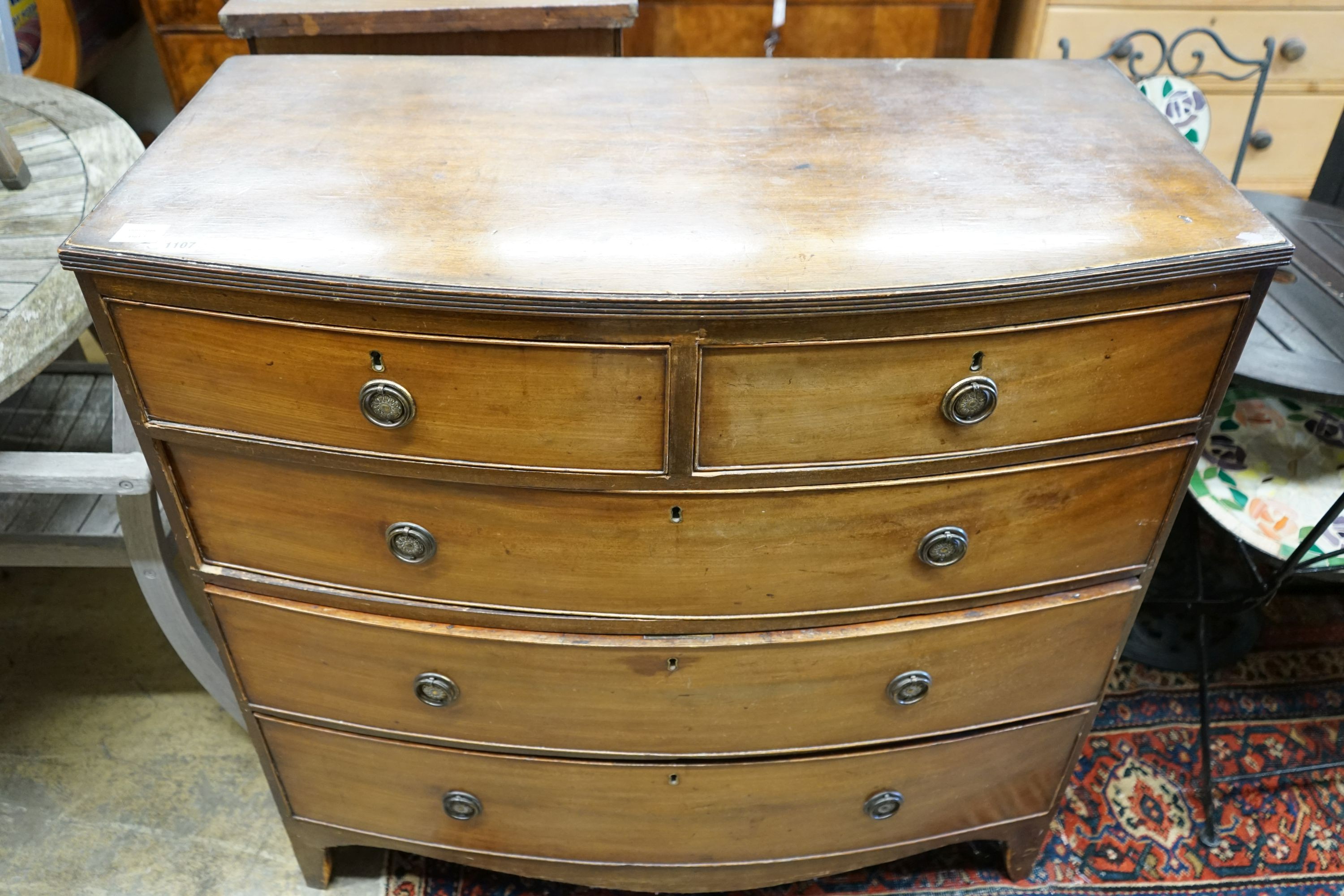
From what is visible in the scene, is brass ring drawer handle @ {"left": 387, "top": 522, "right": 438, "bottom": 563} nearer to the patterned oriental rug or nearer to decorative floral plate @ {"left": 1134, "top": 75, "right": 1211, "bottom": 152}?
the patterned oriental rug

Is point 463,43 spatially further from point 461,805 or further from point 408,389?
point 461,805

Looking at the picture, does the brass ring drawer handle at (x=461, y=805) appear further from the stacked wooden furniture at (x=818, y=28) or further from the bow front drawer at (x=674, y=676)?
the stacked wooden furniture at (x=818, y=28)

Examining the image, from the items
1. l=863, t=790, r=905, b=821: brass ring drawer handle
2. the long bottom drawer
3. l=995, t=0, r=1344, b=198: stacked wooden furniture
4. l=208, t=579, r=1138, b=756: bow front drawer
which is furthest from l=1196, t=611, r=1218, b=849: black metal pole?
l=995, t=0, r=1344, b=198: stacked wooden furniture

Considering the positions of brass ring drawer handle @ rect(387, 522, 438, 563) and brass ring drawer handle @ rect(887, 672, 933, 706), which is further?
brass ring drawer handle @ rect(887, 672, 933, 706)

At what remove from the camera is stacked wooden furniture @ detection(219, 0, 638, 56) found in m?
1.43

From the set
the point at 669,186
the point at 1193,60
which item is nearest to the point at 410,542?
the point at 669,186

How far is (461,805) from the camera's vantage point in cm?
136

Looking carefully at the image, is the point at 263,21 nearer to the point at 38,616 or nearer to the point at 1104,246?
the point at 1104,246

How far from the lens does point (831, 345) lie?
3.02 ft

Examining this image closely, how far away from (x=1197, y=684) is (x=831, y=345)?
140 centimetres

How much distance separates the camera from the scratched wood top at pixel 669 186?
90 centimetres

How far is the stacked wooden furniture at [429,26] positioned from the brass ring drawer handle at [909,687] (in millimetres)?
1001

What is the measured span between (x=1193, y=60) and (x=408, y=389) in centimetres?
199

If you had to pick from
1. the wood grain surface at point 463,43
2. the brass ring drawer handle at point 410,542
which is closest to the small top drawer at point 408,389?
the brass ring drawer handle at point 410,542
